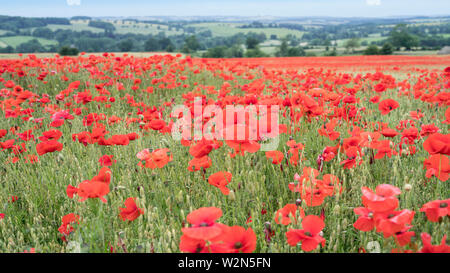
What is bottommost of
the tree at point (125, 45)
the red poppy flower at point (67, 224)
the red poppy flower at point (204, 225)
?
the red poppy flower at point (67, 224)

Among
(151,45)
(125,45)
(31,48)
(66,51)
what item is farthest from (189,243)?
(151,45)


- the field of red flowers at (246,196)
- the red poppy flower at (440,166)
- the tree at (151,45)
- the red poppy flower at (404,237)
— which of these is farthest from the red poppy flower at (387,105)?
the tree at (151,45)

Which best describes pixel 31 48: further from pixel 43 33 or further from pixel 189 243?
pixel 189 243

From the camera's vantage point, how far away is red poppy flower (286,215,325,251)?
1.08m

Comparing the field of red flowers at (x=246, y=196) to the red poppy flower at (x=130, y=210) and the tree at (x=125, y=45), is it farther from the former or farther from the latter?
the tree at (x=125, y=45)

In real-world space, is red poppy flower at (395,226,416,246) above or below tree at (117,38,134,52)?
below

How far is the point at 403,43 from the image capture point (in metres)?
39.6

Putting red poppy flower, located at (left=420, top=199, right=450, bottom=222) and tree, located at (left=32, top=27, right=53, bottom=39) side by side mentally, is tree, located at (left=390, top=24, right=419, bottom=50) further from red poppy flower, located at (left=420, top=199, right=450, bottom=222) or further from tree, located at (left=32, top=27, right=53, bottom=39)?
red poppy flower, located at (left=420, top=199, right=450, bottom=222)

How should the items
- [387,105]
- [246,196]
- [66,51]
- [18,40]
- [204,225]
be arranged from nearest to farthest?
[204,225] < [246,196] < [387,105] < [66,51] < [18,40]

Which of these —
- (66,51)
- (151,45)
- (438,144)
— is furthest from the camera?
(151,45)

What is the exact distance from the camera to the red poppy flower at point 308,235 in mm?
1079

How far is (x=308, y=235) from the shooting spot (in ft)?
3.76

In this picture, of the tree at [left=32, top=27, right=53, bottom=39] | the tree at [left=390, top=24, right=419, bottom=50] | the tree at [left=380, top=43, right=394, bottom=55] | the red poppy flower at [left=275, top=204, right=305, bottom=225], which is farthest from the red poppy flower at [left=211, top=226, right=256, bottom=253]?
the tree at [left=390, top=24, right=419, bottom=50]
